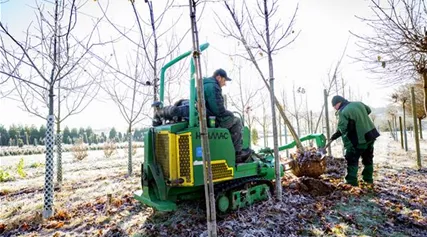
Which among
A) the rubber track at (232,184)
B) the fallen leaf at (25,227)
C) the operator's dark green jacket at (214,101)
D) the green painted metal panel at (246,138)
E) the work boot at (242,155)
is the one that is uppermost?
the operator's dark green jacket at (214,101)

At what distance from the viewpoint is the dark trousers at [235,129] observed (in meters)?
4.22

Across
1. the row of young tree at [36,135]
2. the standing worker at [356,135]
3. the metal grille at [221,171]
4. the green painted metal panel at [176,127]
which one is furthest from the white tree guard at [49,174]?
the row of young tree at [36,135]

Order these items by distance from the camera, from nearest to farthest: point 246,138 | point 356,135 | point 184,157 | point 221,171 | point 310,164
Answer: point 184,157
point 221,171
point 246,138
point 356,135
point 310,164

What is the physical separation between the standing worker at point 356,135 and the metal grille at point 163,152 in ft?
13.2

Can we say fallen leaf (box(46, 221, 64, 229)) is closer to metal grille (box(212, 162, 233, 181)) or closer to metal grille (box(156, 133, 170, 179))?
metal grille (box(156, 133, 170, 179))

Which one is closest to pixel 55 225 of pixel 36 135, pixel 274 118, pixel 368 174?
pixel 274 118

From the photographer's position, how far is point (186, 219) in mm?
4125

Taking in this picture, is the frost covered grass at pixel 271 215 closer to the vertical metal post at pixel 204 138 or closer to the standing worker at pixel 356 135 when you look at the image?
the standing worker at pixel 356 135

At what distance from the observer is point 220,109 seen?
13.5ft

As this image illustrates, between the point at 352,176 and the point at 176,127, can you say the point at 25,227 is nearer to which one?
the point at 176,127

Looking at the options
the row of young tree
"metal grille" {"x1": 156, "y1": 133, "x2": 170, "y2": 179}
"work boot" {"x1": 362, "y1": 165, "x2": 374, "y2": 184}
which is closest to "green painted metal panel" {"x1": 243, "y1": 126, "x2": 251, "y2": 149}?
"metal grille" {"x1": 156, "y1": 133, "x2": 170, "y2": 179}

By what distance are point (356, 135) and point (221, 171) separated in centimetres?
361

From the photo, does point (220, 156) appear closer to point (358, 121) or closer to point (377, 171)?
point (358, 121)

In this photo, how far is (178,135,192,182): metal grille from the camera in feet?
12.2
